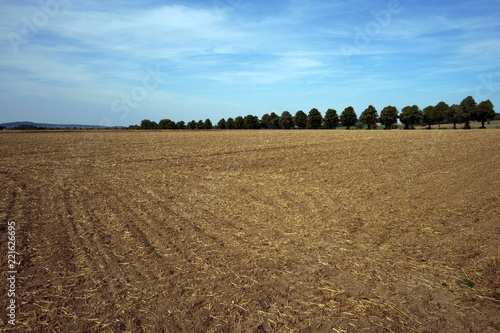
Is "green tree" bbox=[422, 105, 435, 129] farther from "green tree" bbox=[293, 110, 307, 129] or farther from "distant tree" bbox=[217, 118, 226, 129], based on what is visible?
"distant tree" bbox=[217, 118, 226, 129]

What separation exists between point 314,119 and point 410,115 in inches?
1308

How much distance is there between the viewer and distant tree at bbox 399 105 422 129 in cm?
10231

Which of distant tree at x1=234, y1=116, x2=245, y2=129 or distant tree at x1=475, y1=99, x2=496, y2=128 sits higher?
distant tree at x1=475, y1=99, x2=496, y2=128

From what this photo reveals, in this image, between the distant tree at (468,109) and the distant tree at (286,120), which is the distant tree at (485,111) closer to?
the distant tree at (468,109)

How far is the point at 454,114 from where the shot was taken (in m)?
94.2

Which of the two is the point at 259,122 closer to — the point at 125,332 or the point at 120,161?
the point at 120,161

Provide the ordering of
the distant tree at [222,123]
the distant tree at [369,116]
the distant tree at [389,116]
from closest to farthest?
the distant tree at [389,116]
the distant tree at [369,116]
the distant tree at [222,123]

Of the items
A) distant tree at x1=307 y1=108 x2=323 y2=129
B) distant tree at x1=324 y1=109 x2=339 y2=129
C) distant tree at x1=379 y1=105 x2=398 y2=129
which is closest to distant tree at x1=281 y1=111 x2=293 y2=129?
distant tree at x1=307 y1=108 x2=323 y2=129

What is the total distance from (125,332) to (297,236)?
3.95 meters

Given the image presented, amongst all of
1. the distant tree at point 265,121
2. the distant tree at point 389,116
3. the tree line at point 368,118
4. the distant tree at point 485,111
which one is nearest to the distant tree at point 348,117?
the tree line at point 368,118

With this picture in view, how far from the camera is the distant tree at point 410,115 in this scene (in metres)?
102

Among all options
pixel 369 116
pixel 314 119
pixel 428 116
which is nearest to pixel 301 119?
pixel 314 119

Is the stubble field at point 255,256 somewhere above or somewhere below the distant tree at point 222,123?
below

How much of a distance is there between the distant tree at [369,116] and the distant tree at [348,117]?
5.86m
